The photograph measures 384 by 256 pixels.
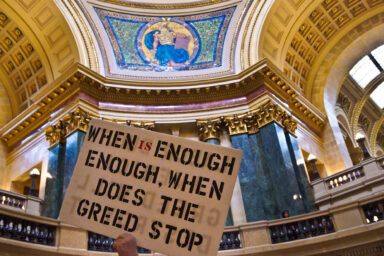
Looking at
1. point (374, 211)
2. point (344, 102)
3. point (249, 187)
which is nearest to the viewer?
point (374, 211)

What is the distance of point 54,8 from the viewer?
16312mm

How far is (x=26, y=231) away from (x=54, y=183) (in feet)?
16.6

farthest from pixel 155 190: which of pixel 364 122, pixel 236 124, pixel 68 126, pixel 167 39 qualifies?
pixel 364 122

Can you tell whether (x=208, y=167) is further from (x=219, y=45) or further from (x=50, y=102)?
(x=219, y=45)

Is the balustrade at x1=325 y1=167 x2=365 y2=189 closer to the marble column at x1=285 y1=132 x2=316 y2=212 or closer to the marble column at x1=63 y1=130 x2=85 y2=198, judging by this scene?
the marble column at x1=285 y1=132 x2=316 y2=212

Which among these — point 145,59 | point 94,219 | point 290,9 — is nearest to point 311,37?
point 290,9

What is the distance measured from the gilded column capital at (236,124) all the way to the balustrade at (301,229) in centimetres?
539

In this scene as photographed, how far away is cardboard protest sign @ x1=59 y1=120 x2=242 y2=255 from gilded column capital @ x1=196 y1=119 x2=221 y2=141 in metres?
11.4

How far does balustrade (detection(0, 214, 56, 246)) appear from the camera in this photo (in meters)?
8.32

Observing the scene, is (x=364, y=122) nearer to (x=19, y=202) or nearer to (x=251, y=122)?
(x=251, y=122)

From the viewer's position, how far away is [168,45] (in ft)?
60.2

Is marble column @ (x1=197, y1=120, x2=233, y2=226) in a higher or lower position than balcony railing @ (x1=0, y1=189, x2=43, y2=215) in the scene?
higher

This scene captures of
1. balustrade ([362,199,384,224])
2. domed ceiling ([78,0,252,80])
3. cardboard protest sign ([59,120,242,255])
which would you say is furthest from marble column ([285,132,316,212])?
cardboard protest sign ([59,120,242,255])

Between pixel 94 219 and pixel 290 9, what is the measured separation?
54.1ft
